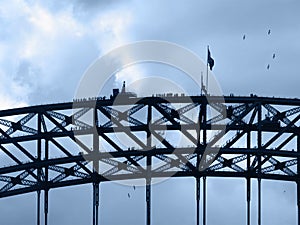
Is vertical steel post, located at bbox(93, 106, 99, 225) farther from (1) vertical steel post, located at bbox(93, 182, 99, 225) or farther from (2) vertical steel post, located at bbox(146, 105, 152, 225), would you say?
(2) vertical steel post, located at bbox(146, 105, 152, 225)

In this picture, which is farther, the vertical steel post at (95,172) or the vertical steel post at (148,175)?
the vertical steel post at (148,175)

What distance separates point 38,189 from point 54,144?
3636 millimetres

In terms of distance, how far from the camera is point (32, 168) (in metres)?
93.6

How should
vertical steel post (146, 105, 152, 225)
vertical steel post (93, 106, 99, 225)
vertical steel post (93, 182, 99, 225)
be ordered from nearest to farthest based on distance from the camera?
vertical steel post (93, 106, 99, 225) < vertical steel post (146, 105, 152, 225) < vertical steel post (93, 182, 99, 225)

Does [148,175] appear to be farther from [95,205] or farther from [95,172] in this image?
[95,205]

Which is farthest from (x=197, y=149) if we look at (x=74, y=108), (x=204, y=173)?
(x=74, y=108)

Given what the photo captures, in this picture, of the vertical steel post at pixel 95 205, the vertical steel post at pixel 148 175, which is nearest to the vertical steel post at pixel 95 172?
the vertical steel post at pixel 95 205

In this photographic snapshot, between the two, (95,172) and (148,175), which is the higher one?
(95,172)

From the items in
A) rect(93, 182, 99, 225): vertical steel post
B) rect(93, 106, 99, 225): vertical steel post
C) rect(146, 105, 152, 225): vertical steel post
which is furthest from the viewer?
rect(93, 182, 99, 225): vertical steel post

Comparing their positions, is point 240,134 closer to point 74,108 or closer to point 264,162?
point 264,162

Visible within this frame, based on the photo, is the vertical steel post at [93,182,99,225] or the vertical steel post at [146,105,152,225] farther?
the vertical steel post at [93,182,99,225]

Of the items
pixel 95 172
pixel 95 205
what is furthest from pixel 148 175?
pixel 95 205

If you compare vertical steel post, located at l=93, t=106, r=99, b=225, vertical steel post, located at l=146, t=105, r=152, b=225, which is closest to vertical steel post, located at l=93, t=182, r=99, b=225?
vertical steel post, located at l=93, t=106, r=99, b=225

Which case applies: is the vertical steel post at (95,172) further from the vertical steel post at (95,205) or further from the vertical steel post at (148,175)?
the vertical steel post at (148,175)
